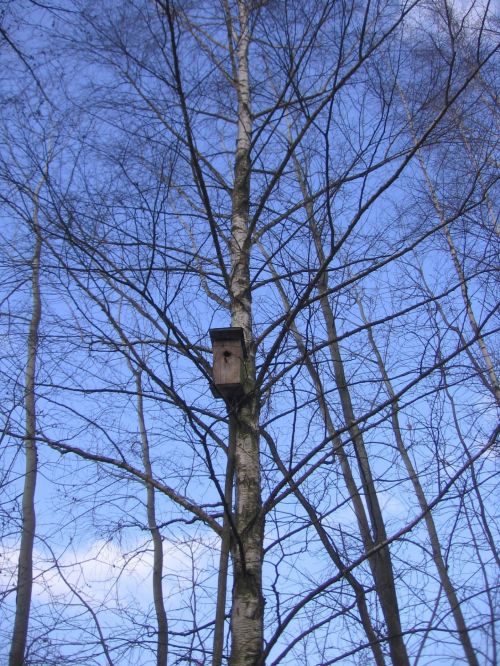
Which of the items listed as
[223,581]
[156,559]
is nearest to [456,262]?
[223,581]

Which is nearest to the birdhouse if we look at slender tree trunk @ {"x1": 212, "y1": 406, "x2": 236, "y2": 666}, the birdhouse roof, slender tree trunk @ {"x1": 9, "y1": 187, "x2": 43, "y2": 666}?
the birdhouse roof

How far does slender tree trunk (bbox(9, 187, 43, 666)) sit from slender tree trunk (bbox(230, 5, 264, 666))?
87 centimetres

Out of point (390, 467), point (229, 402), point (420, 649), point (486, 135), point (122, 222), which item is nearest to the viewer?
point (420, 649)

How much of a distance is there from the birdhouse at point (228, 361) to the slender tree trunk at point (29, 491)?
783mm

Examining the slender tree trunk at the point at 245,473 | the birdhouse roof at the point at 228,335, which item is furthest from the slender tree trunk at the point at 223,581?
the birdhouse roof at the point at 228,335

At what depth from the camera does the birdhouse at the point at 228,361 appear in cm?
246

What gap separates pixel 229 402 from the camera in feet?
7.76

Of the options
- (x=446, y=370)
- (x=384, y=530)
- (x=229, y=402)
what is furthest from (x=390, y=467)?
(x=384, y=530)

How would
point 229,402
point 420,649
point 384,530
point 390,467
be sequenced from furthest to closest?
point 384,530 → point 390,467 → point 229,402 → point 420,649

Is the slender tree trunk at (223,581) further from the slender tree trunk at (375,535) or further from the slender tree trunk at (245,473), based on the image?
the slender tree trunk at (375,535)

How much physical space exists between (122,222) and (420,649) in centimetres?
198

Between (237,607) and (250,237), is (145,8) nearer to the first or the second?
(250,237)

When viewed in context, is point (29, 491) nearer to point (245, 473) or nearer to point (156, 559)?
point (156, 559)

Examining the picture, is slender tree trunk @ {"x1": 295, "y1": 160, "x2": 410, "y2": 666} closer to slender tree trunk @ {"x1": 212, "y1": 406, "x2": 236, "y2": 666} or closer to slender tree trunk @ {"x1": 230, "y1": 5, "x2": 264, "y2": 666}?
slender tree trunk @ {"x1": 230, "y1": 5, "x2": 264, "y2": 666}
